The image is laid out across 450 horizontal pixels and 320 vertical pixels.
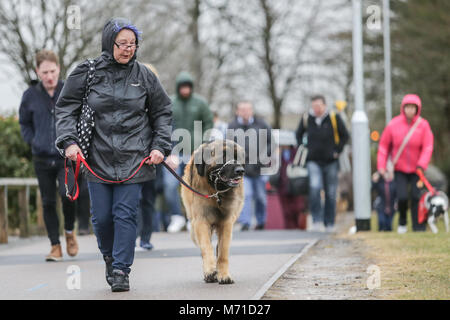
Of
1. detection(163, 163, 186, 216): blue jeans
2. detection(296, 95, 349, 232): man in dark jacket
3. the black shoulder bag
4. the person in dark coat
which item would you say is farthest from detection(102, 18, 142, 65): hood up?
the person in dark coat

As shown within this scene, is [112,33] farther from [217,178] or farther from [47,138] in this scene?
[47,138]

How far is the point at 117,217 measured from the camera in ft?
19.4

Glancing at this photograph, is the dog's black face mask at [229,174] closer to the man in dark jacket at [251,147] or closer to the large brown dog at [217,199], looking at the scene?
the large brown dog at [217,199]

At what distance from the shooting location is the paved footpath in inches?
228

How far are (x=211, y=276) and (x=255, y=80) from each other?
27.3m

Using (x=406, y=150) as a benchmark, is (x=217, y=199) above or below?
below

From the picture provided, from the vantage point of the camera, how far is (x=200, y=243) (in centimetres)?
638

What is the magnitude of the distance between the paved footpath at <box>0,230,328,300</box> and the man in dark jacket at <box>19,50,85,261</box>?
14.5 inches

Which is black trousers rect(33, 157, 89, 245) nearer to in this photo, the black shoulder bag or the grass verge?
the black shoulder bag

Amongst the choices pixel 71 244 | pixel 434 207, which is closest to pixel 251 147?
pixel 434 207

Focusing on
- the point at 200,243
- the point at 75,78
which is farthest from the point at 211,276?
the point at 75,78

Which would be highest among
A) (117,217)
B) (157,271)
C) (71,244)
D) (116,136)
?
(116,136)

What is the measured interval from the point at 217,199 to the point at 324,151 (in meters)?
5.61
